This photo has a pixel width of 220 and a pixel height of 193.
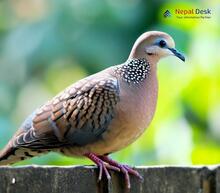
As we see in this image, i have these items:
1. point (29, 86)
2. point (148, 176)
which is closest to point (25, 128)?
point (148, 176)

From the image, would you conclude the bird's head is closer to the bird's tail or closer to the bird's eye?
the bird's eye

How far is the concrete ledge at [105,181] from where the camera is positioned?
2904 mm

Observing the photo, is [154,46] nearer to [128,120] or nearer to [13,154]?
[128,120]

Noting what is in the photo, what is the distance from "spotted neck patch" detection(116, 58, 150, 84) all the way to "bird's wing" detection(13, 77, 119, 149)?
0.24ft

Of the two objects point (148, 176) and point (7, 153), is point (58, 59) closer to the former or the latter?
point (7, 153)

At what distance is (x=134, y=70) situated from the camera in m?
4.24

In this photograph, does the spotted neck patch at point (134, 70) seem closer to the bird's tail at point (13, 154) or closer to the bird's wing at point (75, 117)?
the bird's wing at point (75, 117)

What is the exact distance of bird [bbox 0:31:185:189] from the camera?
409 centimetres

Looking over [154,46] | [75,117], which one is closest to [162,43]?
[154,46]

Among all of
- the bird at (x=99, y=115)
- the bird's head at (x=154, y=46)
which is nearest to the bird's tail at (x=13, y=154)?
the bird at (x=99, y=115)

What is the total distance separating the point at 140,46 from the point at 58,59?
471 cm

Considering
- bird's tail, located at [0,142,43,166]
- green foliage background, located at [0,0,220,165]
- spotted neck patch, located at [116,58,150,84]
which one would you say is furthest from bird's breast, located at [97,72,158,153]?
green foliage background, located at [0,0,220,165]

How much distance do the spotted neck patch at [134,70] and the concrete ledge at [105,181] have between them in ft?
3.68

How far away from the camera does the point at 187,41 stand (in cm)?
540
